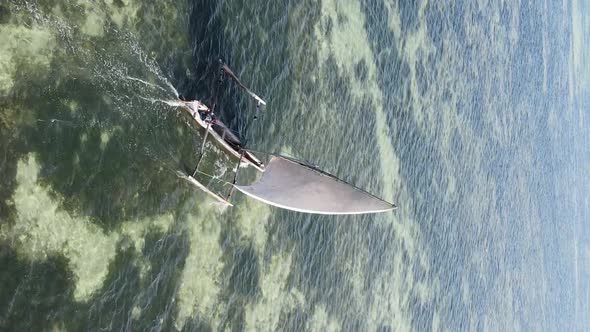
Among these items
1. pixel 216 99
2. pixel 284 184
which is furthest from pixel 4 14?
pixel 284 184

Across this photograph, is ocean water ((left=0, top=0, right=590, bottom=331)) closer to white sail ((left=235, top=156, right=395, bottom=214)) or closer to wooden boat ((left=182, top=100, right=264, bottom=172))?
wooden boat ((left=182, top=100, right=264, bottom=172))

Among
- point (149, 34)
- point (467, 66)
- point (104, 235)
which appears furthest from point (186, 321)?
point (467, 66)

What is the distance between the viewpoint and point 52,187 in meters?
10.2

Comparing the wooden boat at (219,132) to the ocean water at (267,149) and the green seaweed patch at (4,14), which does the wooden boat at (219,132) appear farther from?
the green seaweed patch at (4,14)

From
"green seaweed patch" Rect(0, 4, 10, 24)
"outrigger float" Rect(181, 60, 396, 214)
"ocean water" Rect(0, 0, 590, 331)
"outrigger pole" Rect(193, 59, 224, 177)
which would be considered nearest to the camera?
"green seaweed patch" Rect(0, 4, 10, 24)

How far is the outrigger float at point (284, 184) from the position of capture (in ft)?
45.4

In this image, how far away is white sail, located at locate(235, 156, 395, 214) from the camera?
14.4 metres

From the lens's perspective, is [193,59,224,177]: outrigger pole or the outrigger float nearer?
[193,59,224,177]: outrigger pole

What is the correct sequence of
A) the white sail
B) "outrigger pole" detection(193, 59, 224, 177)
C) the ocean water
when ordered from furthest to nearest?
the white sail → "outrigger pole" detection(193, 59, 224, 177) → the ocean water

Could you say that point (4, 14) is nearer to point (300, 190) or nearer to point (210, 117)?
point (210, 117)

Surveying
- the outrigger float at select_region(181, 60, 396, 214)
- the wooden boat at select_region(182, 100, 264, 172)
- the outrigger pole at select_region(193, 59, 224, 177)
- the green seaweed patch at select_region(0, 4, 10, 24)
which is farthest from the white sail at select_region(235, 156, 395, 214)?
the green seaweed patch at select_region(0, 4, 10, 24)

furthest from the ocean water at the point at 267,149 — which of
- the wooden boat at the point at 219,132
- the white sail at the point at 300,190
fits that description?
the white sail at the point at 300,190

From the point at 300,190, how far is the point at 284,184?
0.42 metres

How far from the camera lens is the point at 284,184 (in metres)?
14.7
